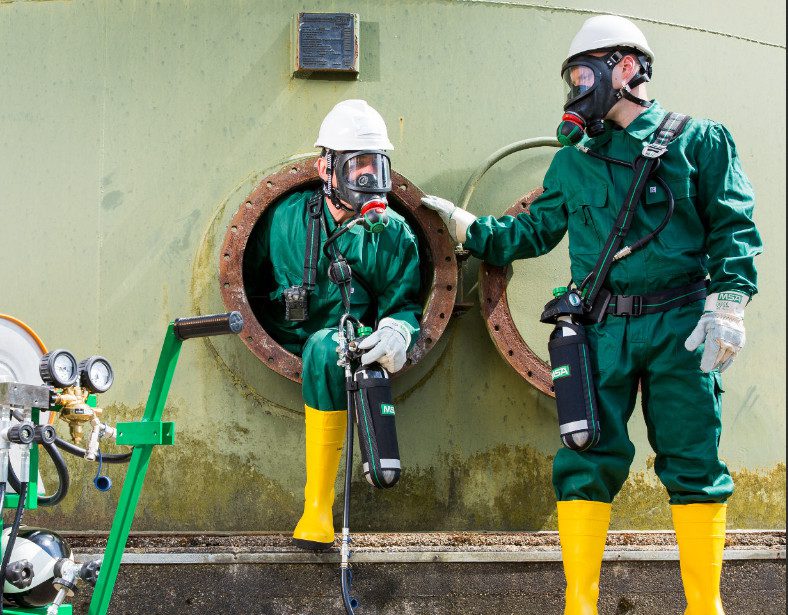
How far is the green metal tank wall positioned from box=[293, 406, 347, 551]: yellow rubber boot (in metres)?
0.33

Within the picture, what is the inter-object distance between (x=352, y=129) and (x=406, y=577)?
1590mm

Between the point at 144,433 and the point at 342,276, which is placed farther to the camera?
the point at 342,276

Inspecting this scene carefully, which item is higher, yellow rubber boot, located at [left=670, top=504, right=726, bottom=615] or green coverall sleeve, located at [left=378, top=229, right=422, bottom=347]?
green coverall sleeve, located at [left=378, top=229, right=422, bottom=347]

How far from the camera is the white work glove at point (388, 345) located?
3.79 meters

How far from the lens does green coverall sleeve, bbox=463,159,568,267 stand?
12.9 feet

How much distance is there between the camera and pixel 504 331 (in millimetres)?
4266

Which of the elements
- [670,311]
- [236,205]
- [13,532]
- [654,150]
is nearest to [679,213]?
[654,150]

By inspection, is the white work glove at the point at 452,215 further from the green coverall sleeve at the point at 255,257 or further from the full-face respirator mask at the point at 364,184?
the green coverall sleeve at the point at 255,257

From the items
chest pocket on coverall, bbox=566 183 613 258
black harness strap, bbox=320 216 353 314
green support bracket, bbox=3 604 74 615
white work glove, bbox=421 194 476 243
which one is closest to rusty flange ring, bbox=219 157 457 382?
white work glove, bbox=421 194 476 243

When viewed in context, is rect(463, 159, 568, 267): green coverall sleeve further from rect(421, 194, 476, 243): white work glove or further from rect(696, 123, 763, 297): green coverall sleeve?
rect(696, 123, 763, 297): green coverall sleeve

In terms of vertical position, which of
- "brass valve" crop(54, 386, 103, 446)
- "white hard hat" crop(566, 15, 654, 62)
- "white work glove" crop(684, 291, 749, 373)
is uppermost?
"white hard hat" crop(566, 15, 654, 62)

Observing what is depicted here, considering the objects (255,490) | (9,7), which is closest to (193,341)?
(255,490)

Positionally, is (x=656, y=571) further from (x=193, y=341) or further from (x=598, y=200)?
(x=193, y=341)

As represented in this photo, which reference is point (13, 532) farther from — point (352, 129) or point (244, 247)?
point (352, 129)
